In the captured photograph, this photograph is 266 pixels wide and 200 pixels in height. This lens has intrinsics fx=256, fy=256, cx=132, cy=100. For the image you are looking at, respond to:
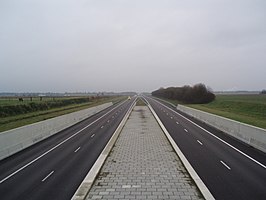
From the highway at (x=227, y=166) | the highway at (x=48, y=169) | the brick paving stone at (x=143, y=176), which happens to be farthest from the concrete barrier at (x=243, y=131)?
the highway at (x=48, y=169)

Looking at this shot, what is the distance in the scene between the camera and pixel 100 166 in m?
11.3

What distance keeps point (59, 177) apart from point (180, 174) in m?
4.85

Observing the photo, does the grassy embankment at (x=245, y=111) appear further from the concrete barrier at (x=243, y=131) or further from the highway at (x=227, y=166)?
the highway at (x=227, y=166)

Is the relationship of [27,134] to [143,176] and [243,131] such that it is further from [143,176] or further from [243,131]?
[243,131]

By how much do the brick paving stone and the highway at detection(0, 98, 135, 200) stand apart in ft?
3.21

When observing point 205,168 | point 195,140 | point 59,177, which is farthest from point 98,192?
point 195,140

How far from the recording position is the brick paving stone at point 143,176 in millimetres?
8328

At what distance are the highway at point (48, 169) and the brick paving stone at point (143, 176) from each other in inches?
38.5

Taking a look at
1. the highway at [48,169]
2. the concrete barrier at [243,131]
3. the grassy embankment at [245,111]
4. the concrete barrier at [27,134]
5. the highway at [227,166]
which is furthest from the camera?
the grassy embankment at [245,111]

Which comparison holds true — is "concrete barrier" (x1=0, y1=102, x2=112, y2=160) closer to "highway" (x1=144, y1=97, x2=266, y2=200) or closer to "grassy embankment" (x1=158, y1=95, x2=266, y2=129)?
"highway" (x1=144, y1=97, x2=266, y2=200)

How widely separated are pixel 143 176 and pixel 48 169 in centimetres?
436

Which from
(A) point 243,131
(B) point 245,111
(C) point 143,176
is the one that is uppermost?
(A) point 243,131

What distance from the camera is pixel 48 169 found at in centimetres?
1138

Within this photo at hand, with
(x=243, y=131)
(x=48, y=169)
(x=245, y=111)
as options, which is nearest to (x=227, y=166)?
(x=243, y=131)
